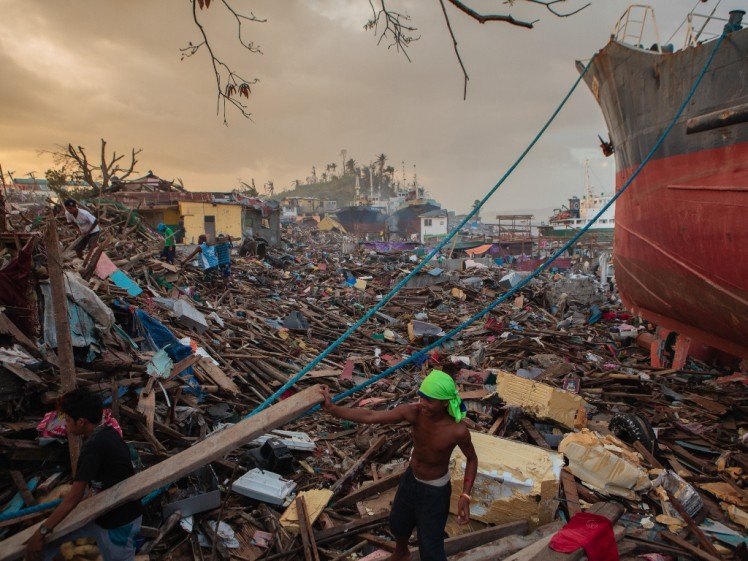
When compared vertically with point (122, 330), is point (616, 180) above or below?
above

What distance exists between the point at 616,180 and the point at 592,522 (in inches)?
392

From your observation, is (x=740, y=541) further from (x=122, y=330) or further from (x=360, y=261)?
(x=360, y=261)

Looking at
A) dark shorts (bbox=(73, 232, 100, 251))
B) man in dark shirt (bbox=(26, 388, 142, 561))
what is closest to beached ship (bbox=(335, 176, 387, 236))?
dark shorts (bbox=(73, 232, 100, 251))

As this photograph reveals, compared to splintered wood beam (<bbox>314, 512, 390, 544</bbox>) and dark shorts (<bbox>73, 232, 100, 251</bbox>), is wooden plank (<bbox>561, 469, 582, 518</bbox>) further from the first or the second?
dark shorts (<bbox>73, 232, 100, 251</bbox>)

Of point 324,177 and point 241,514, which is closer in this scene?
point 241,514

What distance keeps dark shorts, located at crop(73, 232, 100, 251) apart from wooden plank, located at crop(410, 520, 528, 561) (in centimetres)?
870

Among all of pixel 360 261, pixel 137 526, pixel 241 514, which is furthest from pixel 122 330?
pixel 360 261

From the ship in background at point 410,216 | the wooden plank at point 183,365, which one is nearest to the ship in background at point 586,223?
the ship in background at point 410,216

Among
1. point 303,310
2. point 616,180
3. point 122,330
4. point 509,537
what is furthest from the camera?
point 303,310

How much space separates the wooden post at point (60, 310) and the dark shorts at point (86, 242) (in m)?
5.85

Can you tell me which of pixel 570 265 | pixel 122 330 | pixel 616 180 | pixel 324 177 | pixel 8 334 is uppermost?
pixel 324 177

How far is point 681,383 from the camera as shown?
7621 millimetres

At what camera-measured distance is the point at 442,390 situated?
293 centimetres

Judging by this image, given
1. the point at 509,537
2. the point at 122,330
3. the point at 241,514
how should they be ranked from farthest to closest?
the point at 122,330 → the point at 241,514 → the point at 509,537
